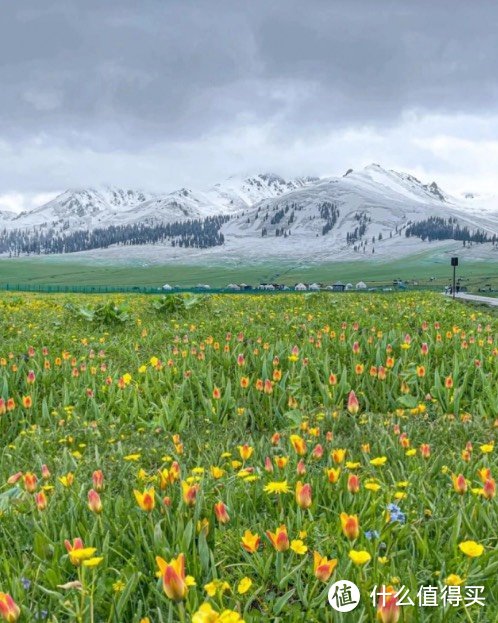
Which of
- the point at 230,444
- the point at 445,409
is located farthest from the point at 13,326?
the point at 445,409

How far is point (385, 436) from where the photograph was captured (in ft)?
17.5

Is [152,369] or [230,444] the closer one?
[230,444]

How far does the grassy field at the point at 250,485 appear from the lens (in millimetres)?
2527

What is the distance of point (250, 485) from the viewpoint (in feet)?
12.7

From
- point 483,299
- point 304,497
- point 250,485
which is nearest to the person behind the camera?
point 304,497

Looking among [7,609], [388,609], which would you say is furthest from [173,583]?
[388,609]

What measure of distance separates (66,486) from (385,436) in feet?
10.0

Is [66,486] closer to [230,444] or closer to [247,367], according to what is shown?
[230,444]

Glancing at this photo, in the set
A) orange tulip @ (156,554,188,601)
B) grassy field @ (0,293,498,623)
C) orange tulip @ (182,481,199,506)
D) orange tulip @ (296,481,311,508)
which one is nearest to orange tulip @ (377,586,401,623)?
grassy field @ (0,293,498,623)

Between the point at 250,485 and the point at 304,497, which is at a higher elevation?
the point at 304,497

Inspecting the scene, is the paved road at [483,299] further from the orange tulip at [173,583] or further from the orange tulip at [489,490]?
the orange tulip at [173,583]

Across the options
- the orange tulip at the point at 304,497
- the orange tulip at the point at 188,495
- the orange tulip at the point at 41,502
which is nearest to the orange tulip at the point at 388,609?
the orange tulip at the point at 304,497

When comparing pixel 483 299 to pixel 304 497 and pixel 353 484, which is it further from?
pixel 304 497

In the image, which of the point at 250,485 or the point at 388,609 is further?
the point at 250,485
